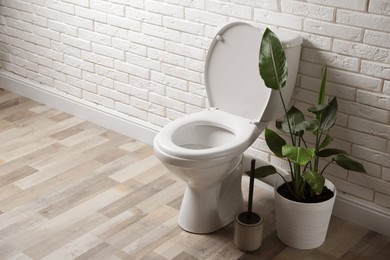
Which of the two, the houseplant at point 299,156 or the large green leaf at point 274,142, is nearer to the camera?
the houseplant at point 299,156

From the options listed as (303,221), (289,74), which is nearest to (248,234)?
(303,221)

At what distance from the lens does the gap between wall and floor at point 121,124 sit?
2799mm

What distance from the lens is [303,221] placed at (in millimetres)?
2631

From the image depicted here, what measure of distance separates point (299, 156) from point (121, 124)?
5.04ft

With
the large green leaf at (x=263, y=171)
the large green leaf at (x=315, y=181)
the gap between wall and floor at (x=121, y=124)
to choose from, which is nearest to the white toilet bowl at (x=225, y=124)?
the large green leaf at (x=263, y=171)

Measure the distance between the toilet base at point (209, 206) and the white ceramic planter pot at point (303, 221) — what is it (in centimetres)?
25

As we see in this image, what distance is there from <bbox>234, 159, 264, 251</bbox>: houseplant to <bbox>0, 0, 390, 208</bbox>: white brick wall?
1.53 feet

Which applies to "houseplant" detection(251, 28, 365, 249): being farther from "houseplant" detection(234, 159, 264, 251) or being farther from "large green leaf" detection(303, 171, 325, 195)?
"houseplant" detection(234, 159, 264, 251)

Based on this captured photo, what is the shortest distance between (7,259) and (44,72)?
1734 mm

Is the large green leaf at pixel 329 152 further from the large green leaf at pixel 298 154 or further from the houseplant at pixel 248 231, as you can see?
the houseplant at pixel 248 231

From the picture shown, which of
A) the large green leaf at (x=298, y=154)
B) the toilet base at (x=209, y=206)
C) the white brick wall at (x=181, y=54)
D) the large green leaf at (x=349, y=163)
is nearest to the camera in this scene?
the large green leaf at (x=298, y=154)

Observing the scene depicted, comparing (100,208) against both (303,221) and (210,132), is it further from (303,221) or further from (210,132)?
(303,221)

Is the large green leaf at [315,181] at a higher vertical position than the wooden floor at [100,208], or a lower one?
higher

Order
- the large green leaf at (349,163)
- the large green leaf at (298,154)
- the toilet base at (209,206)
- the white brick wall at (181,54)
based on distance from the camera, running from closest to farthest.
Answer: the large green leaf at (298,154), the large green leaf at (349,163), the white brick wall at (181,54), the toilet base at (209,206)
